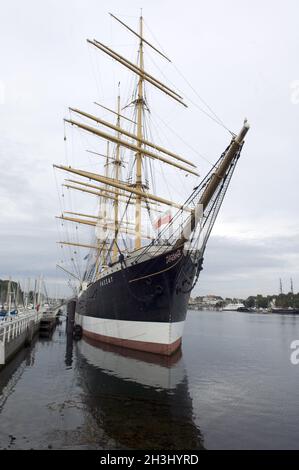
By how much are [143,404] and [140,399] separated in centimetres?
65

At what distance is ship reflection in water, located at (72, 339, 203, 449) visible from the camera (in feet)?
27.5

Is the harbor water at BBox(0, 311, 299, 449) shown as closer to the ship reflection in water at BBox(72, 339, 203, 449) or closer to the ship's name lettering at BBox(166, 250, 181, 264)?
the ship reflection in water at BBox(72, 339, 203, 449)

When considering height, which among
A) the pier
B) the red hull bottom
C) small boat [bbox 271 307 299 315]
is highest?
the pier

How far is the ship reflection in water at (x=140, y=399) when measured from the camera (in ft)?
27.5

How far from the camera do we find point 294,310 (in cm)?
13600

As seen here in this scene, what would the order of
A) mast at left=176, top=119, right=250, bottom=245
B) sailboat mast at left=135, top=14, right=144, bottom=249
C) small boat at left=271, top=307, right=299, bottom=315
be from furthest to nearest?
small boat at left=271, top=307, right=299, bottom=315 < sailboat mast at left=135, top=14, right=144, bottom=249 < mast at left=176, top=119, right=250, bottom=245

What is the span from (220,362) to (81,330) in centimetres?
1440

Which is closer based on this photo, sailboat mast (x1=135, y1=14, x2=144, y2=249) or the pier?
the pier

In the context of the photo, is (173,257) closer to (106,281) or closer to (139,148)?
(106,281)

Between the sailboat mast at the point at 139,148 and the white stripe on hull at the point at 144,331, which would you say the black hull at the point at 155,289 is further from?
the sailboat mast at the point at 139,148

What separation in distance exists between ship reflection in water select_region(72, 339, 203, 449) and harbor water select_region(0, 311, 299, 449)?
0.08 ft

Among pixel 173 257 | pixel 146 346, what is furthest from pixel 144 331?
pixel 173 257

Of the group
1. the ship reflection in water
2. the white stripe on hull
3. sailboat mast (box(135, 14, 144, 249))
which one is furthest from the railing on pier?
sailboat mast (box(135, 14, 144, 249))
